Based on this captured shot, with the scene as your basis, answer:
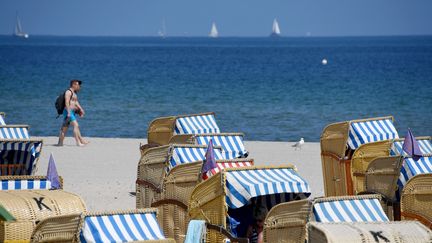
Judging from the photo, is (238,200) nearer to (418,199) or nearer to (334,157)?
(418,199)

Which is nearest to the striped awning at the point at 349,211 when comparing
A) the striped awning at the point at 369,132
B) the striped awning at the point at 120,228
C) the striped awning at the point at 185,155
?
the striped awning at the point at 120,228

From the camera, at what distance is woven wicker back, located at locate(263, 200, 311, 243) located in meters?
9.76

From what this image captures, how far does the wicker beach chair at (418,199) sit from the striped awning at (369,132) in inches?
151

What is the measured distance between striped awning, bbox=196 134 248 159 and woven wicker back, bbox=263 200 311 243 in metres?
Answer: 4.96

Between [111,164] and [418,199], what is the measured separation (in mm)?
9745

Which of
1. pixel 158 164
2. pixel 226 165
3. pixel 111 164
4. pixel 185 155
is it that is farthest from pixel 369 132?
pixel 111 164

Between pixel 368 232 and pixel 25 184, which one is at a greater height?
pixel 25 184

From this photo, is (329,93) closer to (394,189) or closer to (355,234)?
(394,189)

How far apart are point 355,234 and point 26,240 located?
3.39 m

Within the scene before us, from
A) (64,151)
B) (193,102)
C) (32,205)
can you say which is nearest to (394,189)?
(32,205)

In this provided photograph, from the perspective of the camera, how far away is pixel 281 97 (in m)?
51.0

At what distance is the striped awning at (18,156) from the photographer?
47.8 ft

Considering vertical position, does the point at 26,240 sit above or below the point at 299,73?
below

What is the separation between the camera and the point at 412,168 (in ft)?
40.6
